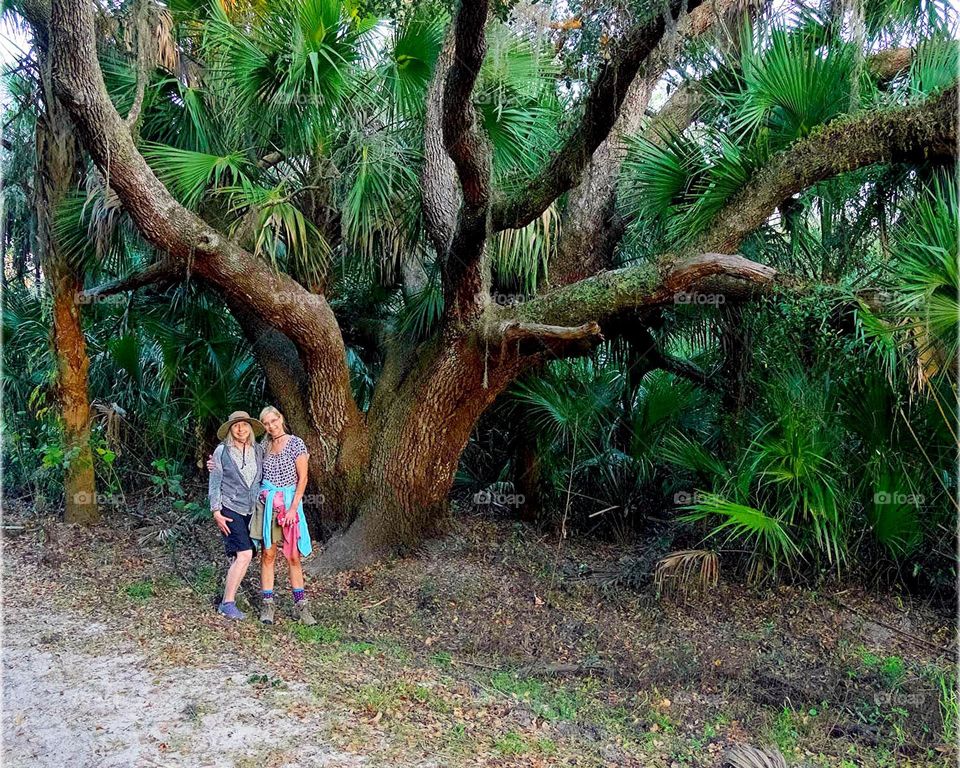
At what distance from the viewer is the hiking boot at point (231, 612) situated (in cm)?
576

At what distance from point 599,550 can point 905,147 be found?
4498mm

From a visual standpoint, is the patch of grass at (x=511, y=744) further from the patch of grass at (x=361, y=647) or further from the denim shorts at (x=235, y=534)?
the denim shorts at (x=235, y=534)

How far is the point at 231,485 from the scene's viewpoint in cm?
575

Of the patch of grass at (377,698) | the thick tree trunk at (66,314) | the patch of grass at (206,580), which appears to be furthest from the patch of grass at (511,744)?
the thick tree trunk at (66,314)

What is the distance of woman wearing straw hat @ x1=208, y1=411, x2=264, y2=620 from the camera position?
573cm

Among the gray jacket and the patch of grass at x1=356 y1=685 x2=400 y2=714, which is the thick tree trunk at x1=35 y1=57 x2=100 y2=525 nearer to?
→ the gray jacket

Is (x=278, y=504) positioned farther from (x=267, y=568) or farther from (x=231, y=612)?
(x=231, y=612)

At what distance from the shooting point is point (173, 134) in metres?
7.57

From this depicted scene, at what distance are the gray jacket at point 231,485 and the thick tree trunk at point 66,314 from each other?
3197mm

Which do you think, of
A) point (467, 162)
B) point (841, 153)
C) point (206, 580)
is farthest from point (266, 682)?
point (841, 153)

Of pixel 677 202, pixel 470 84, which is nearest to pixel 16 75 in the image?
pixel 470 84

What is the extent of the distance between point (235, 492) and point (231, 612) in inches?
33.8

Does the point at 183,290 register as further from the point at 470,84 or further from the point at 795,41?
the point at 795,41

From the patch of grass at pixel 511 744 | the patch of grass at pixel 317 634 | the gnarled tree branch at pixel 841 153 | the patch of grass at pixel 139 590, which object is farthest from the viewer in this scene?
the patch of grass at pixel 139 590
